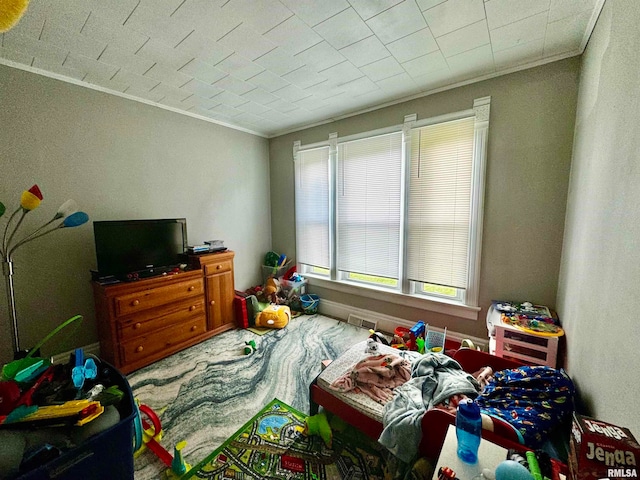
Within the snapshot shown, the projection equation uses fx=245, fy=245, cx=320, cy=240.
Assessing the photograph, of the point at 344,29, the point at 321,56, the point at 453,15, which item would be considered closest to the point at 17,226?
the point at 321,56

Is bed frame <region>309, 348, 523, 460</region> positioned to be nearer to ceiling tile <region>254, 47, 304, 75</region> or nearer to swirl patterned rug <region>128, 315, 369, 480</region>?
swirl patterned rug <region>128, 315, 369, 480</region>

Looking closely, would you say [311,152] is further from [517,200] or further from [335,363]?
[335,363]

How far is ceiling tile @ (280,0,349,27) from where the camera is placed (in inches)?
54.4

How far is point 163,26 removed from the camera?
1550 millimetres

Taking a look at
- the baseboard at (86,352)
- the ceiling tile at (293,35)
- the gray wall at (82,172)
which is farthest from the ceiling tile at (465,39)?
the baseboard at (86,352)

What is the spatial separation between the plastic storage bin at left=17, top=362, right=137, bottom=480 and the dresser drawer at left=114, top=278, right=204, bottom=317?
1371 mm

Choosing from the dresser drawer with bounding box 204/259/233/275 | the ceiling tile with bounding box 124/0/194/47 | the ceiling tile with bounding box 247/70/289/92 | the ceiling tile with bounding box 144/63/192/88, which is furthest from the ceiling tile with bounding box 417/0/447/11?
the dresser drawer with bounding box 204/259/233/275

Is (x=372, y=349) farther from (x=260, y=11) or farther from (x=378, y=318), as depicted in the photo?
(x=260, y=11)

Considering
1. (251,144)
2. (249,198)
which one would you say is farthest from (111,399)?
(251,144)

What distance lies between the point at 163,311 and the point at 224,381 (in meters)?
0.92

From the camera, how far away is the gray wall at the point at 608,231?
0.83 m

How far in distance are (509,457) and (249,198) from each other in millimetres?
3503

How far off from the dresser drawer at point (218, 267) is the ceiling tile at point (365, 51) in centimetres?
238

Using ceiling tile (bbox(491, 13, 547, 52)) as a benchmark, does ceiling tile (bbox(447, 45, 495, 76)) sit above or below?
above
